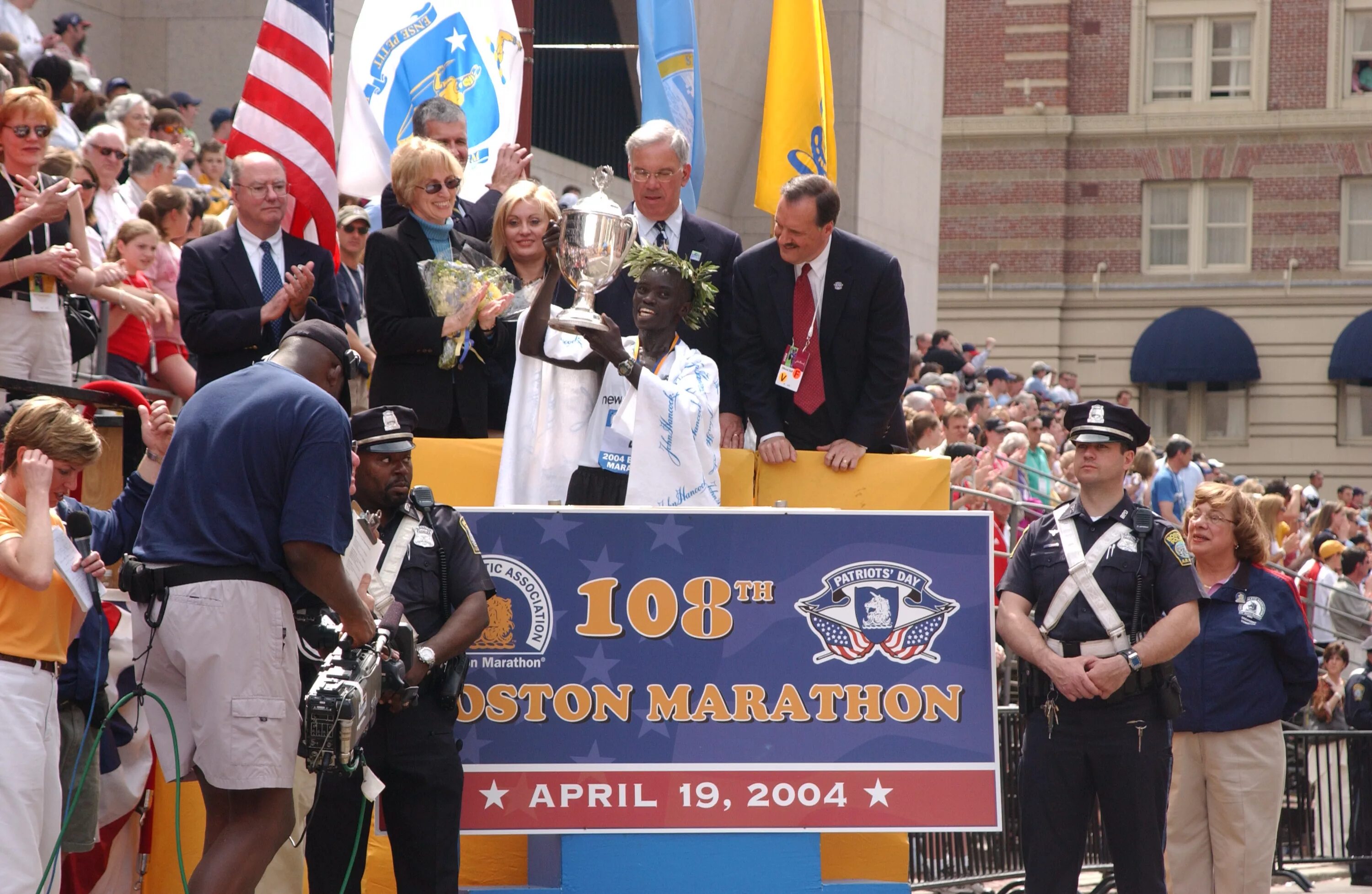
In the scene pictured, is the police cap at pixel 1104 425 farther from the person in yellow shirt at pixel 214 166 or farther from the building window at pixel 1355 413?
the building window at pixel 1355 413

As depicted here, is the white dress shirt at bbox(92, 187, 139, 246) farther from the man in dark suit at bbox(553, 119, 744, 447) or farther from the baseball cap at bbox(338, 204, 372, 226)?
the man in dark suit at bbox(553, 119, 744, 447)

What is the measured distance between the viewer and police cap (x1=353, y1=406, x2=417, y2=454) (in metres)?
6.26

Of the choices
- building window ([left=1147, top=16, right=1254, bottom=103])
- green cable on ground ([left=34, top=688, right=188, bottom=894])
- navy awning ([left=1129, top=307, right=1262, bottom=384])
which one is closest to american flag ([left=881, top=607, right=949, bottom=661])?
green cable on ground ([left=34, top=688, right=188, bottom=894])

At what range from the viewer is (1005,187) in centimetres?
4122

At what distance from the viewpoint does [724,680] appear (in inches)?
262

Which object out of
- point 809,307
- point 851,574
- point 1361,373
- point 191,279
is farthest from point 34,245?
point 1361,373

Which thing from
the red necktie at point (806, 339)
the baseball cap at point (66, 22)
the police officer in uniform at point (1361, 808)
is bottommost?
the police officer in uniform at point (1361, 808)

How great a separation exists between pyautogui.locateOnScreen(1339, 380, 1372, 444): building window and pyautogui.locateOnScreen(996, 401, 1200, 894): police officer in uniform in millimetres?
34575

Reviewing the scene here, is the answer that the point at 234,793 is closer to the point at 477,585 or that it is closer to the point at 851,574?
the point at 477,585

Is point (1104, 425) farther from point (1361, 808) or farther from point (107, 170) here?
point (107, 170)

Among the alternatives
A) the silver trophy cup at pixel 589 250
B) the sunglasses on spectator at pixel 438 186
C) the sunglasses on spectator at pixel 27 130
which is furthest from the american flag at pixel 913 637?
the sunglasses on spectator at pixel 27 130

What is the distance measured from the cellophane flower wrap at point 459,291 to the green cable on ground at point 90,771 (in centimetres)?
197

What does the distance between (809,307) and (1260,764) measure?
3102 mm

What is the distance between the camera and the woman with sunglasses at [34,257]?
782 cm
